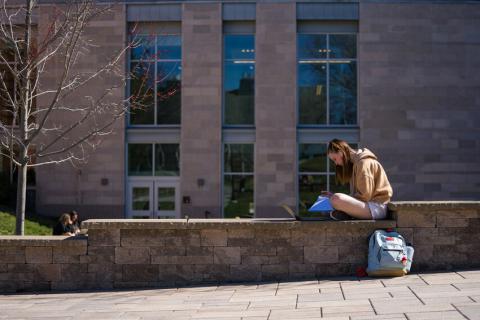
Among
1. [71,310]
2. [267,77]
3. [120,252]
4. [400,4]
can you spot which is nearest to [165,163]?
[267,77]

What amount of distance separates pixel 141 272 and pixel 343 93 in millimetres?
16117

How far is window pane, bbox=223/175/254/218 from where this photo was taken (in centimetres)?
2328

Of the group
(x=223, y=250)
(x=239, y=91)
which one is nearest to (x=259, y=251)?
(x=223, y=250)

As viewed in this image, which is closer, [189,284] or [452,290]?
[452,290]

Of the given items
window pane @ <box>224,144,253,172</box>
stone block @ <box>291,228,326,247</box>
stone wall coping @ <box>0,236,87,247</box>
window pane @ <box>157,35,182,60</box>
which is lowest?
stone wall coping @ <box>0,236,87,247</box>

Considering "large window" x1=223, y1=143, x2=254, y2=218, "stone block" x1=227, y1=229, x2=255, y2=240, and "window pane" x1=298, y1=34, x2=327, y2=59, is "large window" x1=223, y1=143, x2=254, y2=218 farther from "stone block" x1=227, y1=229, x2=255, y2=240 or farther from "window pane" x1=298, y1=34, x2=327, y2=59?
"stone block" x1=227, y1=229, x2=255, y2=240

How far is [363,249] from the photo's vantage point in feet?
28.8

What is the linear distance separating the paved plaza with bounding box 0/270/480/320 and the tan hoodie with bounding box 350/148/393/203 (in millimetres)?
1149

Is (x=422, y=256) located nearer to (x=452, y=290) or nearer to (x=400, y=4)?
(x=452, y=290)

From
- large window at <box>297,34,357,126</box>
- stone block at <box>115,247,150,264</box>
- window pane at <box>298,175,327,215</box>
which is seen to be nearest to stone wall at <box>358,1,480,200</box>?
large window at <box>297,34,357,126</box>

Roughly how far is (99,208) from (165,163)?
9.36 feet

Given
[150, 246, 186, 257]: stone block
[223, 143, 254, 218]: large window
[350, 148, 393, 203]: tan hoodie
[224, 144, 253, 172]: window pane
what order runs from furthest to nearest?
[224, 144, 253, 172]: window pane < [223, 143, 254, 218]: large window < [150, 246, 186, 257]: stone block < [350, 148, 393, 203]: tan hoodie

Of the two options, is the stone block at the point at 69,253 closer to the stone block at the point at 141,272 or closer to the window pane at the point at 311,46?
the stone block at the point at 141,272

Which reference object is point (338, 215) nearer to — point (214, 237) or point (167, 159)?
point (214, 237)
